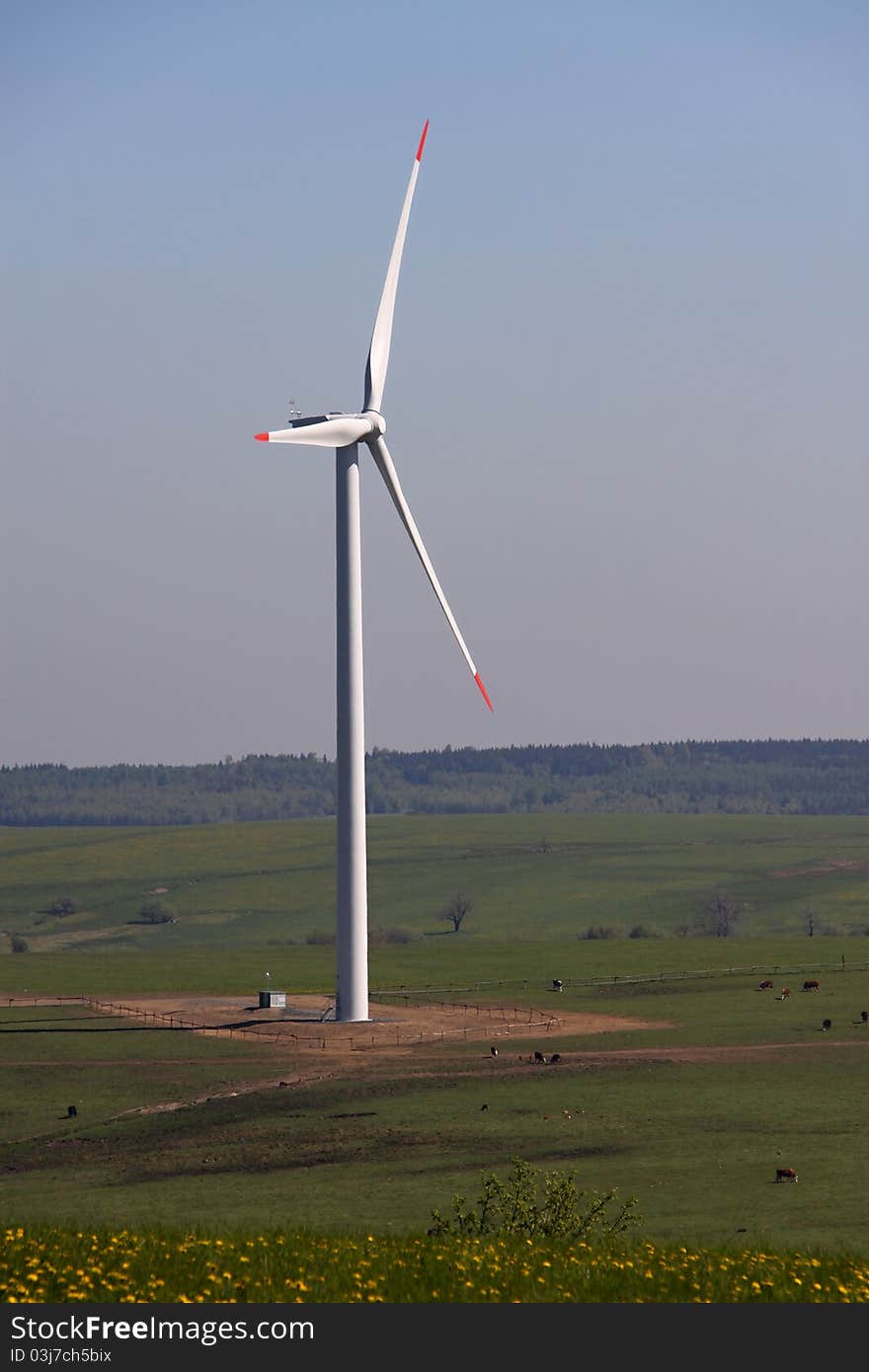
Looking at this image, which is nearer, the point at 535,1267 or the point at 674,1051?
the point at 535,1267

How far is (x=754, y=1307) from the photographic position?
821 inches

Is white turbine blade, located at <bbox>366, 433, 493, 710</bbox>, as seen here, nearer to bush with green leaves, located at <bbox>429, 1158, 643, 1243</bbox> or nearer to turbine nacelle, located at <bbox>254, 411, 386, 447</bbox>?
turbine nacelle, located at <bbox>254, 411, 386, 447</bbox>

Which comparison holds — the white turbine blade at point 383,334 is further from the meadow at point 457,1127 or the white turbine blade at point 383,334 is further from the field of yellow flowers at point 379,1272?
the field of yellow flowers at point 379,1272

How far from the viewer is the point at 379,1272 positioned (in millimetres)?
23188

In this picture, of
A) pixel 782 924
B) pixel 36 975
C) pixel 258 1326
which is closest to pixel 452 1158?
pixel 258 1326

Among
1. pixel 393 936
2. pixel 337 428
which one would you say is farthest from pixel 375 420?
pixel 393 936

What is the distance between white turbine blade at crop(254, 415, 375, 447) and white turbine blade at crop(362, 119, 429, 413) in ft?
5.44

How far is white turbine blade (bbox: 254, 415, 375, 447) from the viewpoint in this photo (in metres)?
92.2

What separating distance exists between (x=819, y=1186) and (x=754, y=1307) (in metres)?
32.8

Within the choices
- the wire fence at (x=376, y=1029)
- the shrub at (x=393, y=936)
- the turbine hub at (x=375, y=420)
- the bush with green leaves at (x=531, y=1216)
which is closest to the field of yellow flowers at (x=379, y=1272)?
the bush with green leaves at (x=531, y=1216)

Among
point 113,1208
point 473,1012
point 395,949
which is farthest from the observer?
point 395,949

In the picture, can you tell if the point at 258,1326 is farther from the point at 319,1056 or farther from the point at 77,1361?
the point at 319,1056

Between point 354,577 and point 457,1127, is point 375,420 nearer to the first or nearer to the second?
point 354,577

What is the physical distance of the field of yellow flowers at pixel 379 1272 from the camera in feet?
71.7
